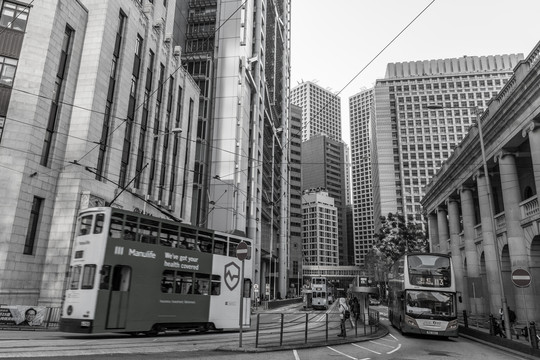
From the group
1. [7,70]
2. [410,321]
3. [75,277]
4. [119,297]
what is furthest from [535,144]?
[7,70]

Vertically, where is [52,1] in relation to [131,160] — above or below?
above

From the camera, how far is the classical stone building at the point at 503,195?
2200cm

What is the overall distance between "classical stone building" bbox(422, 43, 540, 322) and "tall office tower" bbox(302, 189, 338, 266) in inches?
4914

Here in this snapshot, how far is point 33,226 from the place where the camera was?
23.0 meters

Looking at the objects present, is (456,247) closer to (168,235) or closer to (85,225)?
(168,235)

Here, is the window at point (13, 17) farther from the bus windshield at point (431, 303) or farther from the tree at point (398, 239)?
the tree at point (398, 239)

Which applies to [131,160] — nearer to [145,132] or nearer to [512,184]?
[145,132]

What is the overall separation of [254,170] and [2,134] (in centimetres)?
4077

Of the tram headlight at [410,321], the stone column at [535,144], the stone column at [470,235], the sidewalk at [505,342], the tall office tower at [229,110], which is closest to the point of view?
the sidewalk at [505,342]

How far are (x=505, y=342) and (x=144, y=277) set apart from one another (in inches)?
637

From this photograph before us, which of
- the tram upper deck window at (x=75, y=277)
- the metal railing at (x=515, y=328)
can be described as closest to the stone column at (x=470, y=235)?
the metal railing at (x=515, y=328)

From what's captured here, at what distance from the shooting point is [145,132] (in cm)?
3412

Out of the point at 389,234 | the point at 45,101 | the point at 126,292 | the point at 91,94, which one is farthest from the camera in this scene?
the point at 389,234

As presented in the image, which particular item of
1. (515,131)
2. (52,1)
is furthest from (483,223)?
(52,1)
